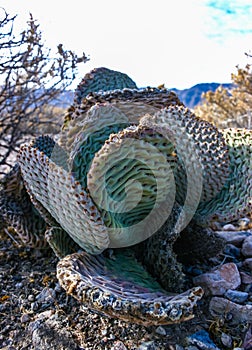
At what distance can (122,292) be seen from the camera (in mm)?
1202

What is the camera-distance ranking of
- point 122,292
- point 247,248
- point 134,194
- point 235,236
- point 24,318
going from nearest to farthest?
1. point 122,292
2. point 134,194
3. point 24,318
4. point 247,248
5. point 235,236

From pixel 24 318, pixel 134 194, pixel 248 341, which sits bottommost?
pixel 248 341

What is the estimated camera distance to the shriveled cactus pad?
1.22m

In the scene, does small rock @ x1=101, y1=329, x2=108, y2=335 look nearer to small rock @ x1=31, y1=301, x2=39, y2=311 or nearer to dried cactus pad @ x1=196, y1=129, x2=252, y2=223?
small rock @ x1=31, y1=301, x2=39, y2=311

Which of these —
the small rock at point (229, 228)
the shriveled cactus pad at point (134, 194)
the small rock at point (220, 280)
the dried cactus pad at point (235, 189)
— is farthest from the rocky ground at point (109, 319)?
the small rock at point (229, 228)

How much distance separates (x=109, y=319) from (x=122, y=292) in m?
0.30

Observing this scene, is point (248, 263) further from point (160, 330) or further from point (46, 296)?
point (46, 296)

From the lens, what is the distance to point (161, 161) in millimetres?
1352

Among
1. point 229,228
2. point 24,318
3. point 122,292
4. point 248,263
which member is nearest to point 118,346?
point 122,292

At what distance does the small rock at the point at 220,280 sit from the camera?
1.59 meters

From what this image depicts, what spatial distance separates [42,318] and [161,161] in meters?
0.71

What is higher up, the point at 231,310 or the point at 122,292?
the point at 122,292

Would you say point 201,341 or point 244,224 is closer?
point 201,341

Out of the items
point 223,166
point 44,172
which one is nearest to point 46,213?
point 44,172
